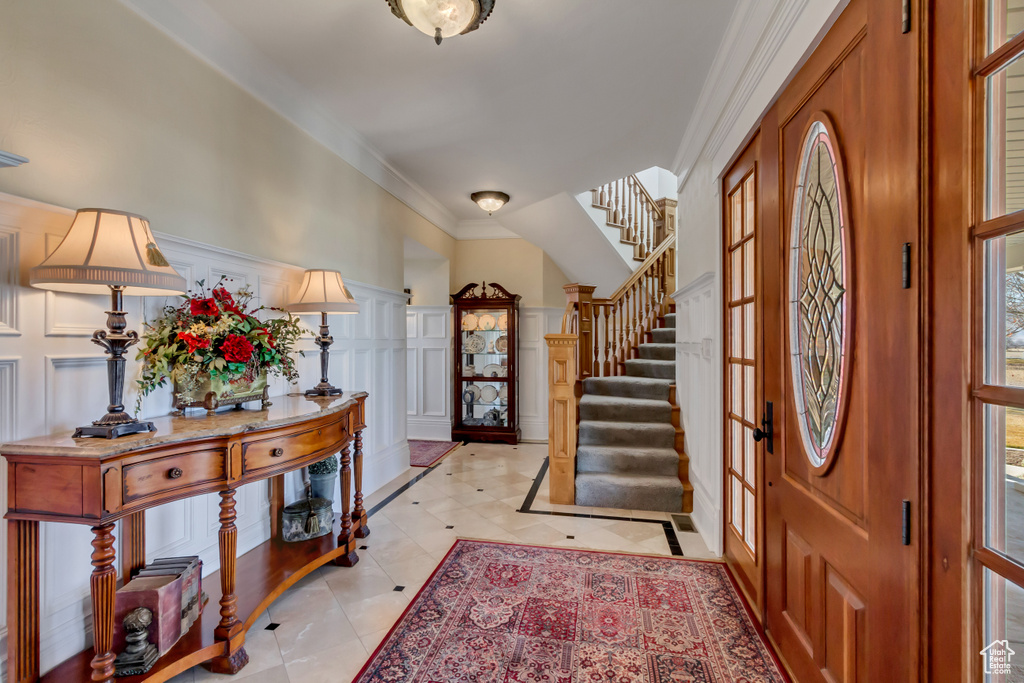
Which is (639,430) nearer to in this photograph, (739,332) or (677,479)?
(677,479)

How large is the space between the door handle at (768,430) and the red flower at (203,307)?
2.32m

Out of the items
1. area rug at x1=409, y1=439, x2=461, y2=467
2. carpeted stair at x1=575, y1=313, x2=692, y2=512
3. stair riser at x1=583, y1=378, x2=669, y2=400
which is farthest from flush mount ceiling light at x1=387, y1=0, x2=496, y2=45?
area rug at x1=409, y1=439, x2=461, y2=467

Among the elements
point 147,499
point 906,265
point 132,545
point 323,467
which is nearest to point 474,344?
point 323,467

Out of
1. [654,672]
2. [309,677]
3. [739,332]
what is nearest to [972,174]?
[739,332]

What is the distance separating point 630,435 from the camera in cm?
365

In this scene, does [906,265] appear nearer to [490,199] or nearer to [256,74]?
[256,74]

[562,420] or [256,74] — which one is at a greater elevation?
[256,74]

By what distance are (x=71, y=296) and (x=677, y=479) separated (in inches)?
143

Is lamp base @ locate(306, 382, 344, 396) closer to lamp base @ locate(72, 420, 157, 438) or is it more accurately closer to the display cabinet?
lamp base @ locate(72, 420, 157, 438)

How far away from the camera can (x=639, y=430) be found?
3.63 m

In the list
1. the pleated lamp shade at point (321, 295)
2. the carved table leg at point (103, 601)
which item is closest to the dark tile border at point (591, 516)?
the pleated lamp shade at point (321, 295)

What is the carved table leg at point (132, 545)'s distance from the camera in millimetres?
1762

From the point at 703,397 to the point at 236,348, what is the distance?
8.80 ft

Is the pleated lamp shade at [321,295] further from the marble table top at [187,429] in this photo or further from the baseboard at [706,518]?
the baseboard at [706,518]
